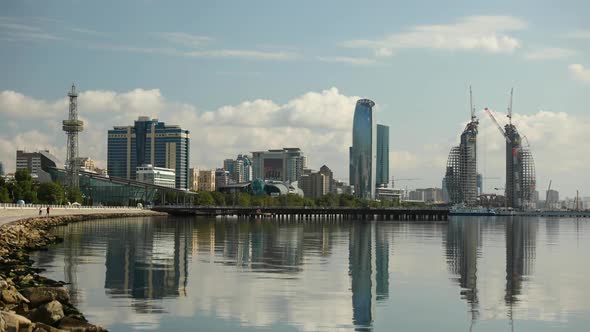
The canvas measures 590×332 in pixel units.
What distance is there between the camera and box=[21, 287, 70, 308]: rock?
34375 mm

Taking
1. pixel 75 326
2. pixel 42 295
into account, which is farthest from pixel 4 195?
pixel 75 326

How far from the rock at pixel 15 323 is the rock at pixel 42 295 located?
6015 millimetres

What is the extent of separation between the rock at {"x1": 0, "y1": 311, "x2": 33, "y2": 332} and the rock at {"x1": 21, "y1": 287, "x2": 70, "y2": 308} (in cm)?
602

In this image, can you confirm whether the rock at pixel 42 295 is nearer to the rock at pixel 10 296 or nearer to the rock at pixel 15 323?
the rock at pixel 10 296

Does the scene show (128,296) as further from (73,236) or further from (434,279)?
(73,236)

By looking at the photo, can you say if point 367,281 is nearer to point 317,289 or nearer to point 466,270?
point 317,289

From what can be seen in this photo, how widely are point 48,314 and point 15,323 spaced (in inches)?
151

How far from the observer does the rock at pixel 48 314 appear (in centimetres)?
3105

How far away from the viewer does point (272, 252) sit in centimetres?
7912

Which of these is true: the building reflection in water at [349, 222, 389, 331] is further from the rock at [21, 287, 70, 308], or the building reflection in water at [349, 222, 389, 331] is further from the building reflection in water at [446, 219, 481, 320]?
the rock at [21, 287, 70, 308]

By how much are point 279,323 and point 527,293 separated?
19.3m

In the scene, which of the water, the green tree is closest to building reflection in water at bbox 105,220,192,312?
the water

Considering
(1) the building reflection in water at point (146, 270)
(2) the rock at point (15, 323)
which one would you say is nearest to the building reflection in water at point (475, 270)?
(1) the building reflection in water at point (146, 270)

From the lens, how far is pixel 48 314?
31.3m
